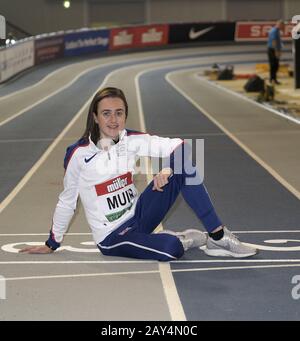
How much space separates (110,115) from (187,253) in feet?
4.02

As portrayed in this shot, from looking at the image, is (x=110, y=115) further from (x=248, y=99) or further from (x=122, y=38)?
(x=122, y=38)

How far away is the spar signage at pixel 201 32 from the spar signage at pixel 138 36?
0.57 metres

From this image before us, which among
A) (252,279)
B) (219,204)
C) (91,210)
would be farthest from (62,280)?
(219,204)

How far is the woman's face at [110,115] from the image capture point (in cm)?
608

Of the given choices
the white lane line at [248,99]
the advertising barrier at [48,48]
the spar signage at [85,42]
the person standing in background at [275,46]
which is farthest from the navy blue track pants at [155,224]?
the spar signage at [85,42]

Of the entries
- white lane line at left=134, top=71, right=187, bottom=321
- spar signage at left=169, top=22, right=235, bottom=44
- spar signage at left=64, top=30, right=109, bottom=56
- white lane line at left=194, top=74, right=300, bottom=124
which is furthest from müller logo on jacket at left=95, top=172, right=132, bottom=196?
spar signage at left=169, top=22, right=235, bottom=44

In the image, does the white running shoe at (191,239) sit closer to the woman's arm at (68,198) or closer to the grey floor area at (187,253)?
the grey floor area at (187,253)

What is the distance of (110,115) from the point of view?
6.11 meters

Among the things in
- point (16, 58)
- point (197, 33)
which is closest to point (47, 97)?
point (16, 58)

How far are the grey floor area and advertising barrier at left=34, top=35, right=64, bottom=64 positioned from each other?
21.6 meters

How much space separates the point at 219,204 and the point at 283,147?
4.92 meters

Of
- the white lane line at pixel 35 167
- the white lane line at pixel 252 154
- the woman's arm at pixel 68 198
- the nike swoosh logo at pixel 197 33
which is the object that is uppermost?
the nike swoosh logo at pixel 197 33

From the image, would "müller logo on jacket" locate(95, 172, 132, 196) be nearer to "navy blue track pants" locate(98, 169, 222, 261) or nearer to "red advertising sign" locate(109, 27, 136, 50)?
"navy blue track pants" locate(98, 169, 222, 261)

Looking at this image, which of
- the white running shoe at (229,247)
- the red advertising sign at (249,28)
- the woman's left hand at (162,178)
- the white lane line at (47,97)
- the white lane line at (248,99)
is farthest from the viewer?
the red advertising sign at (249,28)
